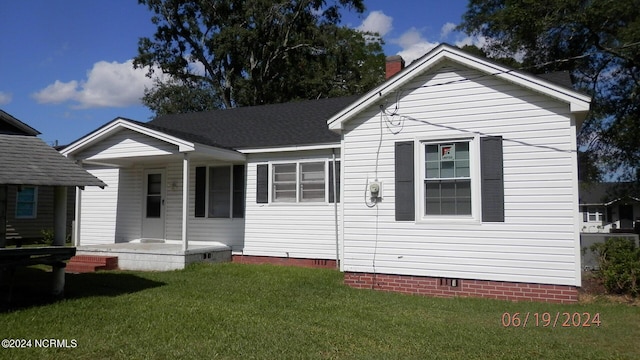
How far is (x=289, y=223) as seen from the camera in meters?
11.9

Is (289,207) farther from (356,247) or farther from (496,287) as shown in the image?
(496,287)

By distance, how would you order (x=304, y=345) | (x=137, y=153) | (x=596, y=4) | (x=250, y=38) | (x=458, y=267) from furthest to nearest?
(x=250, y=38), (x=596, y=4), (x=137, y=153), (x=458, y=267), (x=304, y=345)

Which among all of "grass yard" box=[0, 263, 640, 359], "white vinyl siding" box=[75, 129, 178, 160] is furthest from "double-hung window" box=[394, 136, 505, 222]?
"white vinyl siding" box=[75, 129, 178, 160]

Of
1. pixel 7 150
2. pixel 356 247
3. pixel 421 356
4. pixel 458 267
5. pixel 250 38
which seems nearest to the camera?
pixel 421 356

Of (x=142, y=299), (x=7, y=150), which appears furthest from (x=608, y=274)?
(x=7, y=150)

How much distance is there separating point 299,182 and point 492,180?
17.0 ft

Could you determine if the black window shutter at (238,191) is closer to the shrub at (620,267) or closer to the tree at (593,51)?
the shrub at (620,267)

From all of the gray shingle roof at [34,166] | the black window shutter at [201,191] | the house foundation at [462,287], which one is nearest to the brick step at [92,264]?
the black window shutter at [201,191]

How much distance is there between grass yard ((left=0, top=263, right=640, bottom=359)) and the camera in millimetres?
5273

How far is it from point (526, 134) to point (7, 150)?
867 cm

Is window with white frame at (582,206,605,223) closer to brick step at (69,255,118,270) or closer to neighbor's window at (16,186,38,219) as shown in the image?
brick step at (69,255,118,270)

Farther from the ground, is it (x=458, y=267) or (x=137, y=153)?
(x=137, y=153)

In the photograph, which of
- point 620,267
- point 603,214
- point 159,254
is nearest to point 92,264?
point 159,254

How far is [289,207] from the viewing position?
39.2 ft
